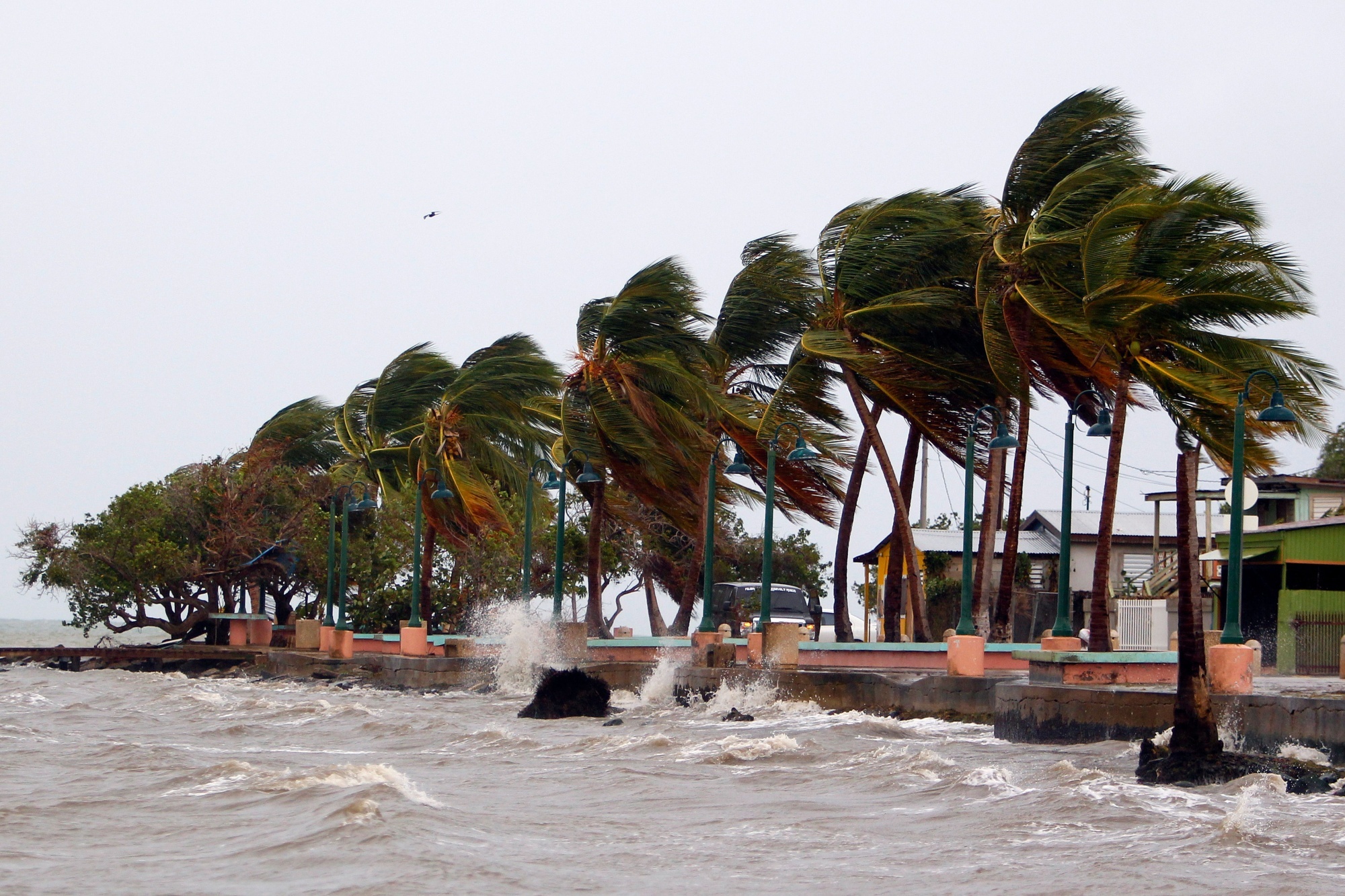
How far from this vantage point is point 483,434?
41.1 m

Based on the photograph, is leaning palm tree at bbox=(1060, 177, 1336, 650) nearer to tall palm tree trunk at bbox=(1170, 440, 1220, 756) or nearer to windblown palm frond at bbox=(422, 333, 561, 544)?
tall palm tree trunk at bbox=(1170, 440, 1220, 756)

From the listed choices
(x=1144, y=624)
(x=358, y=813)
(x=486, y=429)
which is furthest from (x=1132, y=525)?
(x=358, y=813)

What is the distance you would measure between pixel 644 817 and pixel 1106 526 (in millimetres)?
10748

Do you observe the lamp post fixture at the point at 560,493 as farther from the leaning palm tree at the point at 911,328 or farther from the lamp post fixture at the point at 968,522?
the lamp post fixture at the point at 968,522

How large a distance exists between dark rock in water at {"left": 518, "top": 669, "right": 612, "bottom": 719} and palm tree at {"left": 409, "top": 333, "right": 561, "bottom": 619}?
46.7 feet

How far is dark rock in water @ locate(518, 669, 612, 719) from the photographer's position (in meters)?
24.9

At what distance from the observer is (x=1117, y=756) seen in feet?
52.8

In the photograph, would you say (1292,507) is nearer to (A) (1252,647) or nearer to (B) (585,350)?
(B) (585,350)

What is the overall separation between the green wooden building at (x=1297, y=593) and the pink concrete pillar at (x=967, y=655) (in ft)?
23.4

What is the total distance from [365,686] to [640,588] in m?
16.5

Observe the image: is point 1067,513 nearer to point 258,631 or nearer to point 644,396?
point 644,396

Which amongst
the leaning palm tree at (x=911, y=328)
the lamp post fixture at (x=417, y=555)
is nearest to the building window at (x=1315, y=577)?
the leaning palm tree at (x=911, y=328)

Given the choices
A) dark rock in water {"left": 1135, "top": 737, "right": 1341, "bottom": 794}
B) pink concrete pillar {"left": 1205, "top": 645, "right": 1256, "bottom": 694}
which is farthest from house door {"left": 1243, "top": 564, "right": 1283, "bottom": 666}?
dark rock in water {"left": 1135, "top": 737, "right": 1341, "bottom": 794}

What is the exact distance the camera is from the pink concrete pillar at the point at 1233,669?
658 inches
